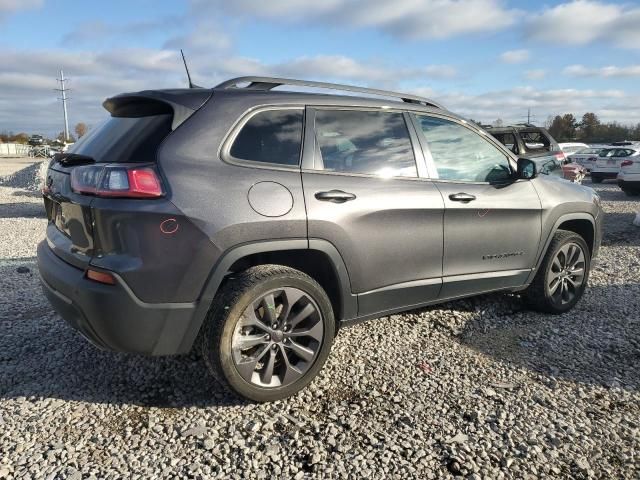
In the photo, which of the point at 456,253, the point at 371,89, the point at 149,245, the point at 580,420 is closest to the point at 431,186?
the point at 456,253

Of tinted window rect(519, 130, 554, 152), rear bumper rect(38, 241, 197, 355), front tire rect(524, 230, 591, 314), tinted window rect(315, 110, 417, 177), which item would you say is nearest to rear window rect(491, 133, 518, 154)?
tinted window rect(519, 130, 554, 152)

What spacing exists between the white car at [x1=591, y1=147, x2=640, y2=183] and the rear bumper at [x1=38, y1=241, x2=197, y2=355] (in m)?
21.4

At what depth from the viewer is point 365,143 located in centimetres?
Result: 342

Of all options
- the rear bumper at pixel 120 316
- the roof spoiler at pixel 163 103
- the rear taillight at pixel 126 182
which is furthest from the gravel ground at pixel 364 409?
the roof spoiler at pixel 163 103

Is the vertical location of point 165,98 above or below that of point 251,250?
above

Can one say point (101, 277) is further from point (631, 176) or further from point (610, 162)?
point (610, 162)

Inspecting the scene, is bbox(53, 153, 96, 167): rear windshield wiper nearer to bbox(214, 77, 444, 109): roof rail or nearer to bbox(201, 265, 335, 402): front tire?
bbox(214, 77, 444, 109): roof rail

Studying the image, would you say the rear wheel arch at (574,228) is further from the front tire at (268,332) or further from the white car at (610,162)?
the white car at (610,162)

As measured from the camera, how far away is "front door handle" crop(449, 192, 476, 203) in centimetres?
369

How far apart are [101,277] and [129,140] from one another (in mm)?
760

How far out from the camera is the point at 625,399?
316 centimetres

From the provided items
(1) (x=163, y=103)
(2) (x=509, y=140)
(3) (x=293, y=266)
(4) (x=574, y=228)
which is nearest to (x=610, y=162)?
(2) (x=509, y=140)

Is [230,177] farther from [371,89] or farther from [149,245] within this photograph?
[371,89]

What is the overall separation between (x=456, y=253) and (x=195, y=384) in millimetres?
2007
